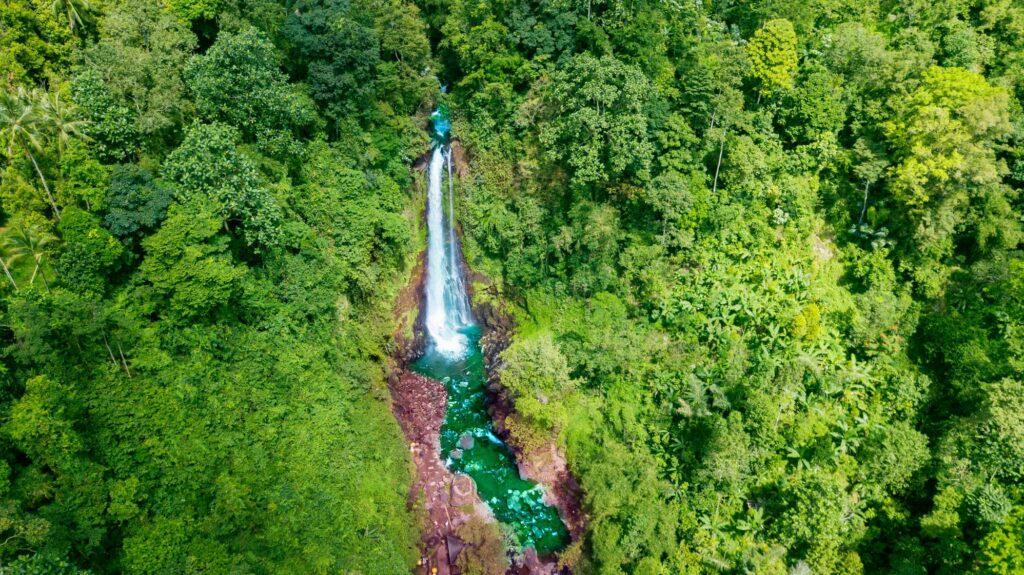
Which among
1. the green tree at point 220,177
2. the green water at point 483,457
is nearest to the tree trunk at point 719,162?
the green water at point 483,457

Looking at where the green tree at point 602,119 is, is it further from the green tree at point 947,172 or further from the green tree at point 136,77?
the green tree at point 136,77

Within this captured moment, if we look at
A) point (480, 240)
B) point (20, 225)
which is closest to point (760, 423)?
point (480, 240)

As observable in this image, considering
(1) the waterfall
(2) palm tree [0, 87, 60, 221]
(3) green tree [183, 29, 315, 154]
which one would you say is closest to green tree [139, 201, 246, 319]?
(3) green tree [183, 29, 315, 154]

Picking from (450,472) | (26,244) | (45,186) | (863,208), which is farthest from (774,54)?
(26,244)

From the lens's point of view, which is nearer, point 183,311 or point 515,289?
point 183,311

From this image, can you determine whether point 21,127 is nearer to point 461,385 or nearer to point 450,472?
point 461,385

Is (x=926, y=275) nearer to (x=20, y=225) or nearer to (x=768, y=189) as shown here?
(x=768, y=189)
